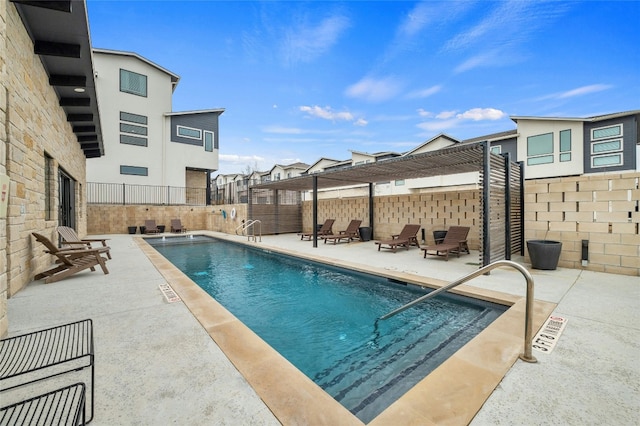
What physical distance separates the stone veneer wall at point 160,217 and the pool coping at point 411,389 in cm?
1306

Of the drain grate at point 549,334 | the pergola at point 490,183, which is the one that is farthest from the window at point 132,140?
the drain grate at point 549,334

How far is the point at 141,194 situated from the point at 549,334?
70.3ft

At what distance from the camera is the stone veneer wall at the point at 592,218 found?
5641 mm

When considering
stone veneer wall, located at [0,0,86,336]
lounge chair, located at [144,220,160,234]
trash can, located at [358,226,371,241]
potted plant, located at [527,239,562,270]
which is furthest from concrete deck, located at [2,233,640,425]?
lounge chair, located at [144,220,160,234]

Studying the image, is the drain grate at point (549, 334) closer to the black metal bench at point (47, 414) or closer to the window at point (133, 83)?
the black metal bench at point (47, 414)

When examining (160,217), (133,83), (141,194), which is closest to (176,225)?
(160,217)

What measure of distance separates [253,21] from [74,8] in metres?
9.90

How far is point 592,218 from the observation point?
238 inches

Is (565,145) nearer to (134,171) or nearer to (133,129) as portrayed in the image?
(134,171)

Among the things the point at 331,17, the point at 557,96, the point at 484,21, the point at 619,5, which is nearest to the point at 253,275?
the point at 331,17

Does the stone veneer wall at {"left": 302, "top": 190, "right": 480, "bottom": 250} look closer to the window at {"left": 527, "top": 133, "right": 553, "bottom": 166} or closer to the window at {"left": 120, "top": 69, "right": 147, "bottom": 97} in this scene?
the window at {"left": 527, "top": 133, "right": 553, "bottom": 166}

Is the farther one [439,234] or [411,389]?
[439,234]

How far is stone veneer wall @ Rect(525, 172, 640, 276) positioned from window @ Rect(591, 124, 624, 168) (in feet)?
47.7

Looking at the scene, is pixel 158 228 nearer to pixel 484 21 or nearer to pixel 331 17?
pixel 331 17
